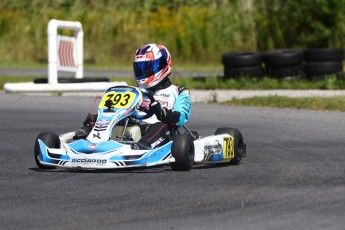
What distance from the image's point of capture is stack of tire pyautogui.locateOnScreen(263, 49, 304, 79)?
19.7 meters

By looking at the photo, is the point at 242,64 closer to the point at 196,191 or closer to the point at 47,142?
the point at 47,142

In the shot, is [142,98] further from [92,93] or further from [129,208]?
[92,93]

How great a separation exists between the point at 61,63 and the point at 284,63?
406 centimetres

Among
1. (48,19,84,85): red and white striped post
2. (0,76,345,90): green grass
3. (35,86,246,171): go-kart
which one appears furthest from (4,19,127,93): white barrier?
(35,86,246,171): go-kart

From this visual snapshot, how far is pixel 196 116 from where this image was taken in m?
14.5

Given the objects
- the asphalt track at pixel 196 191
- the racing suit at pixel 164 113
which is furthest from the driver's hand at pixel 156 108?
the asphalt track at pixel 196 191

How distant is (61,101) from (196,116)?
317cm

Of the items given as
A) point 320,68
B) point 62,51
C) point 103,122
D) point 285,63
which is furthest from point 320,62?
point 103,122

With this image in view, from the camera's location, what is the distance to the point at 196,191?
7.60m

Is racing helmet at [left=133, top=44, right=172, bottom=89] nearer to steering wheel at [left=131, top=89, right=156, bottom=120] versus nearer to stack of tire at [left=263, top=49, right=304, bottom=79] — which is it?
steering wheel at [left=131, top=89, right=156, bottom=120]

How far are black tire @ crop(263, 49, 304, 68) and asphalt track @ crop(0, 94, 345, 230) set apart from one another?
7.32 meters

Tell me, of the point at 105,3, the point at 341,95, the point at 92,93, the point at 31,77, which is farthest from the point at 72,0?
the point at 341,95

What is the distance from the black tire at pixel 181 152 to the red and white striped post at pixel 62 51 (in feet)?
32.6

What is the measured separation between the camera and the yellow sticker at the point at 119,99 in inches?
355
